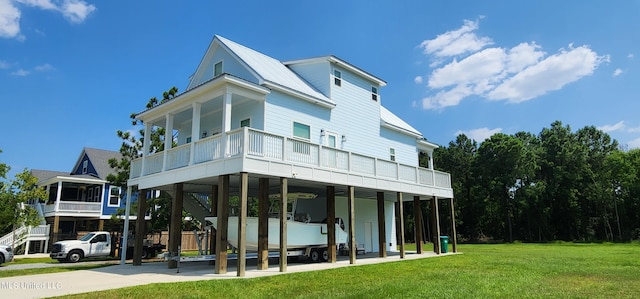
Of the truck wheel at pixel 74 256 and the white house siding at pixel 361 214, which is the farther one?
the truck wheel at pixel 74 256

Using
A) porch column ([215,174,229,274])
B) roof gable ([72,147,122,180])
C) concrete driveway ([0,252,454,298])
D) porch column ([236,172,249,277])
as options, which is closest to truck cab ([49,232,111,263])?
concrete driveway ([0,252,454,298])

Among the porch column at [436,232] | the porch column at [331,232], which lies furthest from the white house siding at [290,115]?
the porch column at [436,232]

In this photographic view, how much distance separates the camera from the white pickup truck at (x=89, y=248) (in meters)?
22.9

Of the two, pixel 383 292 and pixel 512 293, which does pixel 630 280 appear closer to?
pixel 512 293

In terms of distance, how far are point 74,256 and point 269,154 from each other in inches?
614

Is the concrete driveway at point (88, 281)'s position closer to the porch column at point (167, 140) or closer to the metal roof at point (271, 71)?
the porch column at point (167, 140)

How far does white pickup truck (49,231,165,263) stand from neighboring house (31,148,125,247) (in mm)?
9055

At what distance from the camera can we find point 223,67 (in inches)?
815

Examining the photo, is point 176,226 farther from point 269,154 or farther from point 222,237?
point 269,154

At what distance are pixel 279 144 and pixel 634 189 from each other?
1871 inches

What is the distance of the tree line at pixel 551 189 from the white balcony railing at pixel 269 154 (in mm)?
34651

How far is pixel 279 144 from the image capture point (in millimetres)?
15406

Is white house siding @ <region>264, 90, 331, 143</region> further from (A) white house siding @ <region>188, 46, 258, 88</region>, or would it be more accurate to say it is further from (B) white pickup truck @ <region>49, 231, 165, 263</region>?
(B) white pickup truck @ <region>49, 231, 165, 263</region>

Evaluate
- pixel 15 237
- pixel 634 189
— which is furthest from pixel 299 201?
pixel 634 189
